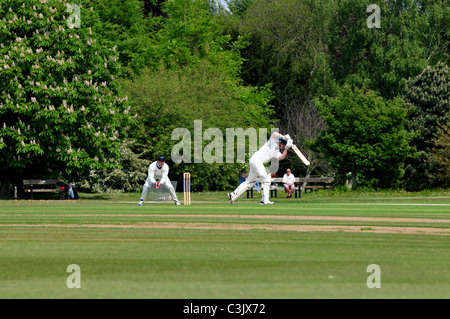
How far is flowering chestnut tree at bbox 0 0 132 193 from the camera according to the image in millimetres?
38062

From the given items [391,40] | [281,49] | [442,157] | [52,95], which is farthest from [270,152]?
[281,49]

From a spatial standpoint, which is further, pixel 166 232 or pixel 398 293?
pixel 166 232

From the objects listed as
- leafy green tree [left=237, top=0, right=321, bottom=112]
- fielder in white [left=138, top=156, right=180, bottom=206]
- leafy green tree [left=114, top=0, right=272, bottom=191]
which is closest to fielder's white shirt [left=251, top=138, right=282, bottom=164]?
fielder in white [left=138, top=156, right=180, bottom=206]

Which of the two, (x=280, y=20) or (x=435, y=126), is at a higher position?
(x=280, y=20)

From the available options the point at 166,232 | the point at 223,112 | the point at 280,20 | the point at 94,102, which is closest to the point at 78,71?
the point at 94,102

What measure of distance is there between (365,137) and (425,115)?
11285 millimetres

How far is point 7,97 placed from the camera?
37969 millimetres

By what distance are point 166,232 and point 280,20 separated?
7128cm

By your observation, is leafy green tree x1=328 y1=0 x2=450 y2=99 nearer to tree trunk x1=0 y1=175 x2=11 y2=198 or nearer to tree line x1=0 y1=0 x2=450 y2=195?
tree line x1=0 y1=0 x2=450 y2=195

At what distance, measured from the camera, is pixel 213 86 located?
188 ft

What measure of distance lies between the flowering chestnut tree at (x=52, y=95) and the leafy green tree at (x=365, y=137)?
43.3ft

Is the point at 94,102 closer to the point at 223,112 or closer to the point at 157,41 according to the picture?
the point at 223,112

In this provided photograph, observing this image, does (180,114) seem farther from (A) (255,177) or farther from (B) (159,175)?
(A) (255,177)

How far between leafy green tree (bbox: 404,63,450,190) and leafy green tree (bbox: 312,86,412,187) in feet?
26.3
